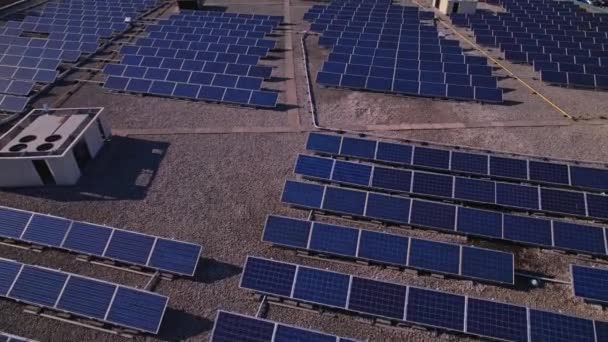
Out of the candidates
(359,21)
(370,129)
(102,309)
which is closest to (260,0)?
(359,21)

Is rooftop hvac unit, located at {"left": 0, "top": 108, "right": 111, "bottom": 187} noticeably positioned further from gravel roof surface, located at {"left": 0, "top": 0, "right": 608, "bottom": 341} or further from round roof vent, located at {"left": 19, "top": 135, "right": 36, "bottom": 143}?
gravel roof surface, located at {"left": 0, "top": 0, "right": 608, "bottom": 341}

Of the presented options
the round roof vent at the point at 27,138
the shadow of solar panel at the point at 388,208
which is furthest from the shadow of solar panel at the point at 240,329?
the round roof vent at the point at 27,138

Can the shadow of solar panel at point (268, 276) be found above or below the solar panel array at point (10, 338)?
below

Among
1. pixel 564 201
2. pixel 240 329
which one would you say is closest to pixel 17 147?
pixel 240 329

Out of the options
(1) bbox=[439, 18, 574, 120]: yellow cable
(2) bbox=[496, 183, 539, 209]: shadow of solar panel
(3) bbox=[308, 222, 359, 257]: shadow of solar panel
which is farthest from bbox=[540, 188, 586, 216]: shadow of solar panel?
(1) bbox=[439, 18, 574, 120]: yellow cable

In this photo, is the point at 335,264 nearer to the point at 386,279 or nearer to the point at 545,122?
the point at 386,279

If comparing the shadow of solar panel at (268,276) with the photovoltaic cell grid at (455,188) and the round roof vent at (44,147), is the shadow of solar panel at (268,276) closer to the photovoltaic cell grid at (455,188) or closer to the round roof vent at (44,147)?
the photovoltaic cell grid at (455,188)
